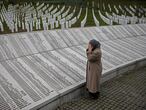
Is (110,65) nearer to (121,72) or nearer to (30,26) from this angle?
(121,72)

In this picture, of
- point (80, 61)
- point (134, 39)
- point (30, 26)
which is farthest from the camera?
point (134, 39)

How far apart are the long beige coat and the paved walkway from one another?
0.38m

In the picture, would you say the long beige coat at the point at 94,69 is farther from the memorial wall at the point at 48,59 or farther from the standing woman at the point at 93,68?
the memorial wall at the point at 48,59

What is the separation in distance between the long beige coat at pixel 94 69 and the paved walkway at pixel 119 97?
15.0 inches

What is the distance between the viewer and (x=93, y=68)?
5258 mm

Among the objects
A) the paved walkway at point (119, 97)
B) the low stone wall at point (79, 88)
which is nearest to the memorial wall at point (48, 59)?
the low stone wall at point (79, 88)

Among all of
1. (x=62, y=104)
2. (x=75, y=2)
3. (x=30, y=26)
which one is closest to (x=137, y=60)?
(x=62, y=104)

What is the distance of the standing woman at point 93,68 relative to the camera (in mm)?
5137

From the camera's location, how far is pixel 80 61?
698cm

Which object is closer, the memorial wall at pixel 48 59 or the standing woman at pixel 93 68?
the memorial wall at pixel 48 59

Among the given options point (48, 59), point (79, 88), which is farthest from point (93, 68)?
A: point (48, 59)

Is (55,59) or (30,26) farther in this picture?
(30,26)

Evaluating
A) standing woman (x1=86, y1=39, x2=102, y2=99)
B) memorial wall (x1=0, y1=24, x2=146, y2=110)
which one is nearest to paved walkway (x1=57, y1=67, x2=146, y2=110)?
standing woman (x1=86, y1=39, x2=102, y2=99)

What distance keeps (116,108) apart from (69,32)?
4.24 m
